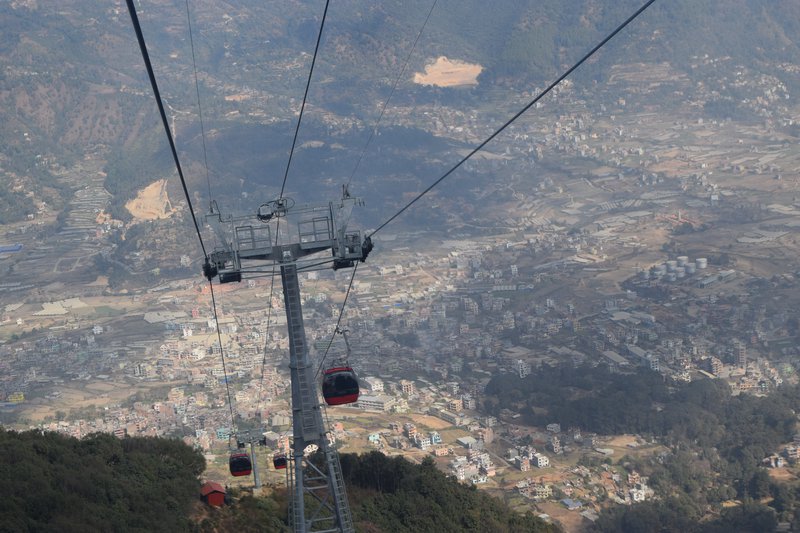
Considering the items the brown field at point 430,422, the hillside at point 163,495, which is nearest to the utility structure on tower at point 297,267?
the hillside at point 163,495

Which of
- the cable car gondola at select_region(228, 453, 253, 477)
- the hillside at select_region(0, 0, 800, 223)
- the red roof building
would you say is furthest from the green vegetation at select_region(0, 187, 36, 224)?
the cable car gondola at select_region(228, 453, 253, 477)

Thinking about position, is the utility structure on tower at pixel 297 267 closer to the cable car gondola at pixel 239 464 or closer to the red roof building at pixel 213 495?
the cable car gondola at pixel 239 464

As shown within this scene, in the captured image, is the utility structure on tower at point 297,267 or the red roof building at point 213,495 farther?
the red roof building at point 213,495

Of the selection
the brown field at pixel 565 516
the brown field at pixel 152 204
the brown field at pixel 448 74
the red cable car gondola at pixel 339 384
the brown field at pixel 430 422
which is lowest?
the brown field at pixel 565 516

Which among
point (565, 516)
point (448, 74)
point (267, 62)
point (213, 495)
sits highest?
point (267, 62)

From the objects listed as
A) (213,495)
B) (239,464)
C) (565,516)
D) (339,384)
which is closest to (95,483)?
(213,495)

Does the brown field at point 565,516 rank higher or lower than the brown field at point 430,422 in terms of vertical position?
lower

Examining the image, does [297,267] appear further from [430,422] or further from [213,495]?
[430,422]

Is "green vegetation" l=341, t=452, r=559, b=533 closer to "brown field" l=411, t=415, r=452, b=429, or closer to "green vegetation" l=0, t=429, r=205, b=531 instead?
"green vegetation" l=0, t=429, r=205, b=531

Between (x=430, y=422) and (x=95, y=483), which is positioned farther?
(x=430, y=422)
